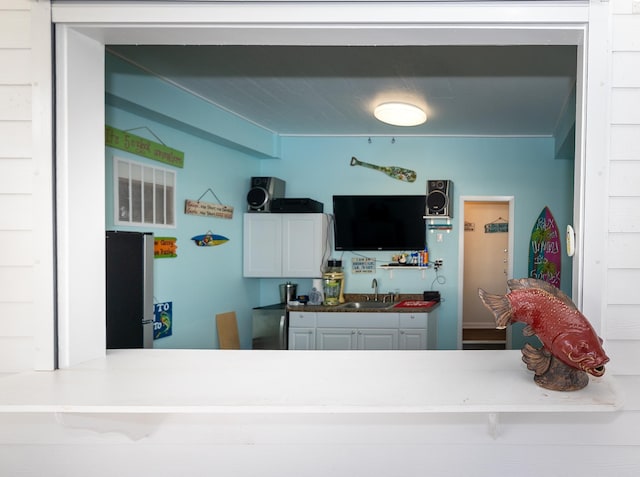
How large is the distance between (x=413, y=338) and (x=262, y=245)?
1853mm

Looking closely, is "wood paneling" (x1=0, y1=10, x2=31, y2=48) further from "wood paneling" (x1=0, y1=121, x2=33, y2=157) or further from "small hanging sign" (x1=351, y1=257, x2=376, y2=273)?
"small hanging sign" (x1=351, y1=257, x2=376, y2=273)

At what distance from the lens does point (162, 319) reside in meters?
3.80

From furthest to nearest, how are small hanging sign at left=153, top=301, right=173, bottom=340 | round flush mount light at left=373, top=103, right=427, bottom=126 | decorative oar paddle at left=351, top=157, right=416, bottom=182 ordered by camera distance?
decorative oar paddle at left=351, top=157, right=416, bottom=182 → round flush mount light at left=373, top=103, right=427, bottom=126 → small hanging sign at left=153, top=301, right=173, bottom=340

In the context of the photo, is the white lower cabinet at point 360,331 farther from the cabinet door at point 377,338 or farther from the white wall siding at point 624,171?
the white wall siding at point 624,171

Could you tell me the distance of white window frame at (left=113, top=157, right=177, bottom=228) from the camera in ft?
10.9

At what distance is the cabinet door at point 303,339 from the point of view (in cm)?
488

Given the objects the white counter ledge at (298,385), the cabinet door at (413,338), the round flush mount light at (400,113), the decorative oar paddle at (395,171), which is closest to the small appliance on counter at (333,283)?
the cabinet door at (413,338)

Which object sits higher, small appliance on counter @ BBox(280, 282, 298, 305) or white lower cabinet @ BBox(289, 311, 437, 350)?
small appliance on counter @ BBox(280, 282, 298, 305)

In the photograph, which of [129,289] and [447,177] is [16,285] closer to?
[129,289]

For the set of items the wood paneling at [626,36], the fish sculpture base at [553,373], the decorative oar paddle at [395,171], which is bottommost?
the fish sculpture base at [553,373]

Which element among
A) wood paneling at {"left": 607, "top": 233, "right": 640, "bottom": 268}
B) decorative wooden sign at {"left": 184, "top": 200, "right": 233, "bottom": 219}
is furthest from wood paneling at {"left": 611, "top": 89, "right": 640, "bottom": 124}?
decorative wooden sign at {"left": 184, "top": 200, "right": 233, "bottom": 219}

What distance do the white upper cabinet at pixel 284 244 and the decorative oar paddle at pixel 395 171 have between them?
76 cm

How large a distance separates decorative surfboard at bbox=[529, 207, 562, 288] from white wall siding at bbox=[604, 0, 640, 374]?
3.89 m

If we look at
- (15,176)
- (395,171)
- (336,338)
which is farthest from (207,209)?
(15,176)
